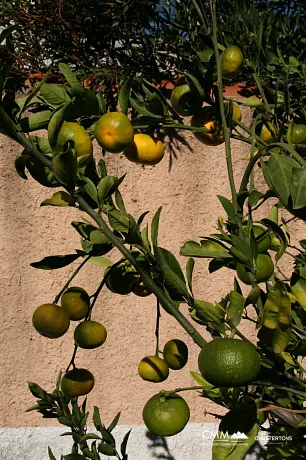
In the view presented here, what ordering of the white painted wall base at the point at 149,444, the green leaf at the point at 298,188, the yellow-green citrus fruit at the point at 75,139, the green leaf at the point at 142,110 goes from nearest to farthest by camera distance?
the green leaf at the point at 298,188 → the yellow-green citrus fruit at the point at 75,139 → the green leaf at the point at 142,110 → the white painted wall base at the point at 149,444

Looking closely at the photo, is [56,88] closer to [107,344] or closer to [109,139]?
[109,139]

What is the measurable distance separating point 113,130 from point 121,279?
24 centimetres

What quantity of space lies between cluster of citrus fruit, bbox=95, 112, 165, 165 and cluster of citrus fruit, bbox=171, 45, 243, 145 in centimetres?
7

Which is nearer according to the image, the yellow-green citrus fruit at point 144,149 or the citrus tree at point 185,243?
the citrus tree at point 185,243

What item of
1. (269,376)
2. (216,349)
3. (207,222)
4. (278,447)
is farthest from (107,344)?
(216,349)

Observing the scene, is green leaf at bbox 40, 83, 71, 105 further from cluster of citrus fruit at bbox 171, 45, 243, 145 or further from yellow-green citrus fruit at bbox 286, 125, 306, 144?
yellow-green citrus fruit at bbox 286, 125, 306, 144

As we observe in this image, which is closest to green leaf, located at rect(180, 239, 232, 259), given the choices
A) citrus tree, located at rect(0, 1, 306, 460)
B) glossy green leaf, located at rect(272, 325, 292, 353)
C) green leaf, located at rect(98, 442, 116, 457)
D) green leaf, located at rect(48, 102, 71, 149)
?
citrus tree, located at rect(0, 1, 306, 460)

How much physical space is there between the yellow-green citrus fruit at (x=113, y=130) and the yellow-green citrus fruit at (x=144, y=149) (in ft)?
0.23

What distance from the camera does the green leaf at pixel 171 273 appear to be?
62 cm

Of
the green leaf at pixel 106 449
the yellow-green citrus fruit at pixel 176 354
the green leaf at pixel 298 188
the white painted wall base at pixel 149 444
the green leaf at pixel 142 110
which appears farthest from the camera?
the white painted wall base at pixel 149 444

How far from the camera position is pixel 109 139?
2.22 ft

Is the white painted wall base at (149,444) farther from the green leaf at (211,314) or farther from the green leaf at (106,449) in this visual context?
the green leaf at (211,314)

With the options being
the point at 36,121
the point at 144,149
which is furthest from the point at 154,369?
the point at 36,121

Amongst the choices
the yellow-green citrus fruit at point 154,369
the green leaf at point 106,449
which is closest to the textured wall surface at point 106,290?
the green leaf at point 106,449
